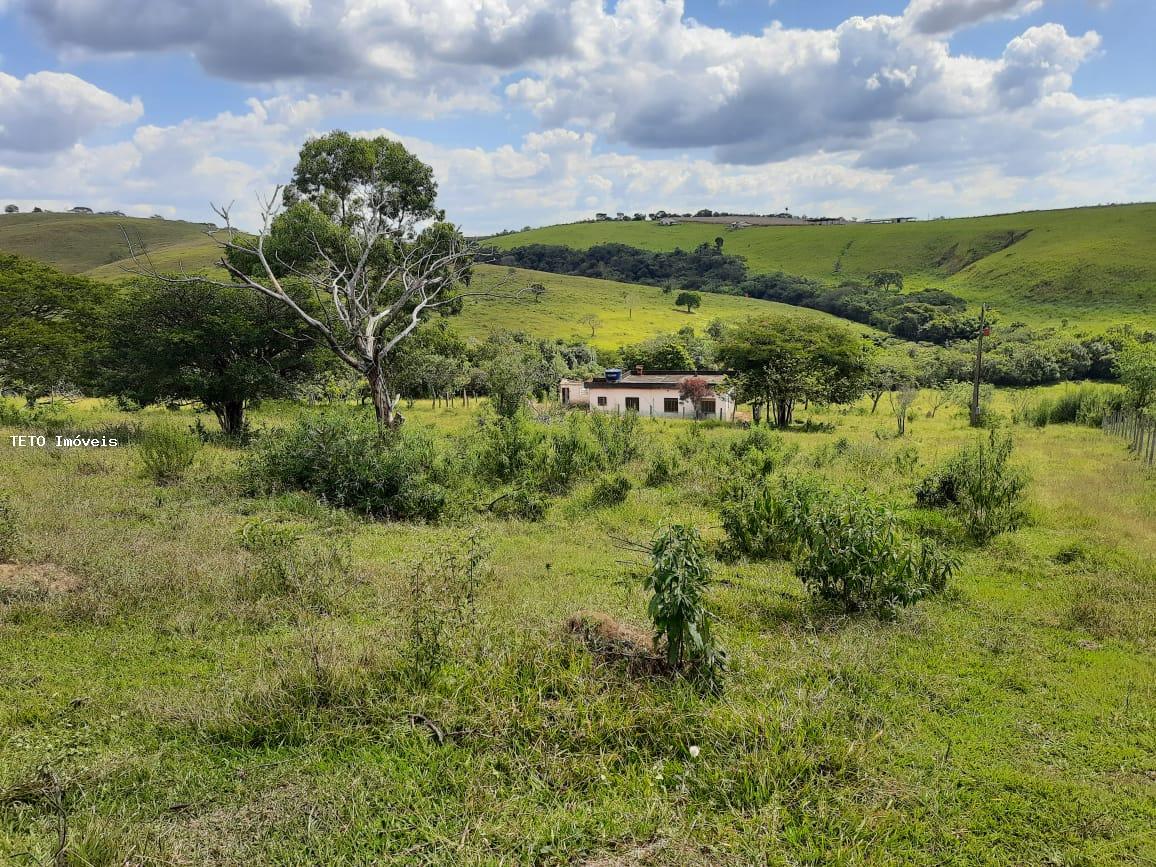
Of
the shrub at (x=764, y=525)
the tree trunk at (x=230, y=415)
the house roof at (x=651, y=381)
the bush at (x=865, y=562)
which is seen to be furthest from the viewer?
the house roof at (x=651, y=381)

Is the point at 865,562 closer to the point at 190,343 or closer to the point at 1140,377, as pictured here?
the point at 190,343

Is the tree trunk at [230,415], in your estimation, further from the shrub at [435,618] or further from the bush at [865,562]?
the bush at [865,562]

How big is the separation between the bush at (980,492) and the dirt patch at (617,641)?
23.7ft

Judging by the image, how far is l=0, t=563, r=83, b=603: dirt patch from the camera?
625 centimetres

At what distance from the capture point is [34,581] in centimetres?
658

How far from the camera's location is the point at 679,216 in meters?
176

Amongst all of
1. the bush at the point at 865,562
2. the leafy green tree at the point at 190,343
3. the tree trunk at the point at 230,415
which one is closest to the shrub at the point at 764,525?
the bush at the point at 865,562

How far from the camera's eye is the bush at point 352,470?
11016 millimetres

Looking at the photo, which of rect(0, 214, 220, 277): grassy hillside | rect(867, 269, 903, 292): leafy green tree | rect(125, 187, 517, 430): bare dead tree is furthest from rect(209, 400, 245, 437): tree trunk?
rect(867, 269, 903, 292): leafy green tree

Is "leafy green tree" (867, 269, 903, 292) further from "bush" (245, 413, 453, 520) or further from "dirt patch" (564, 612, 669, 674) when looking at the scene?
"dirt patch" (564, 612, 669, 674)

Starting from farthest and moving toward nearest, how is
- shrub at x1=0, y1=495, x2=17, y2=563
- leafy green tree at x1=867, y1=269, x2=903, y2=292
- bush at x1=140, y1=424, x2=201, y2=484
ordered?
leafy green tree at x1=867, y1=269, x2=903, y2=292, bush at x1=140, y1=424, x2=201, y2=484, shrub at x1=0, y1=495, x2=17, y2=563

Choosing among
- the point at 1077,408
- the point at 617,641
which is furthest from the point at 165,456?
the point at 1077,408

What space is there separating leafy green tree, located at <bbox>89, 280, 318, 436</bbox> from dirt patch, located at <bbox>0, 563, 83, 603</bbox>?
10.6 metres

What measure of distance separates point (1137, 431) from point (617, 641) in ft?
68.8
